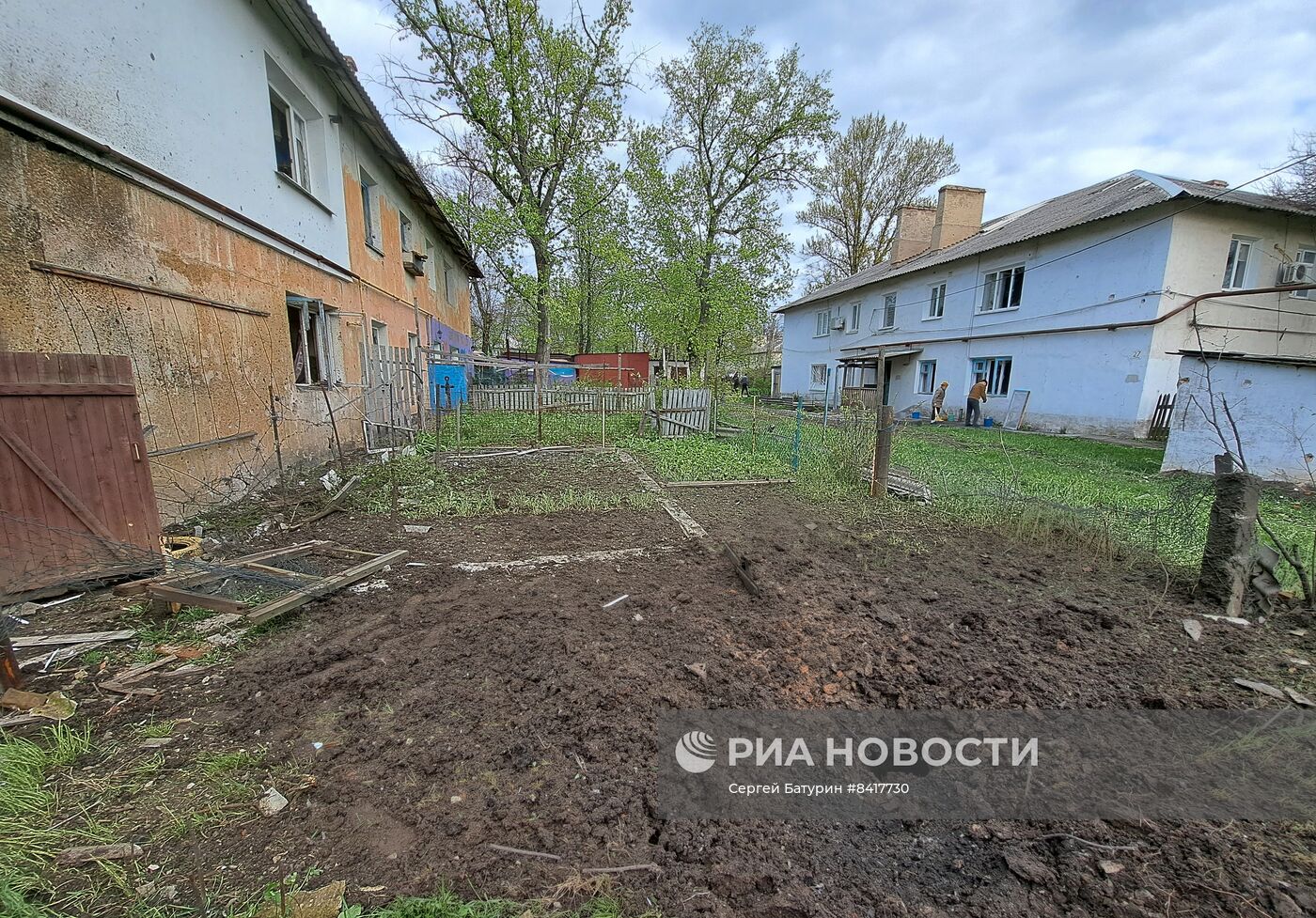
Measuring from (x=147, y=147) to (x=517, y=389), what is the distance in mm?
8121

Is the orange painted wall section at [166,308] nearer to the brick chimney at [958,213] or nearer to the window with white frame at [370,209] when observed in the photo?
the window with white frame at [370,209]

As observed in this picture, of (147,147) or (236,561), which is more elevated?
(147,147)

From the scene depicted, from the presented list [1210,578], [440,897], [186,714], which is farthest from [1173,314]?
[186,714]

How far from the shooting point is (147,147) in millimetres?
4402

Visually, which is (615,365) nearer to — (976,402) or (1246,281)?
(976,402)

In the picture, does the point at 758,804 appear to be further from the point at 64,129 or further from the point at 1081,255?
the point at 1081,255

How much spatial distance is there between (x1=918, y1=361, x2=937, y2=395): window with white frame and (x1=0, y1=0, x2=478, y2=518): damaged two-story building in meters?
17.8

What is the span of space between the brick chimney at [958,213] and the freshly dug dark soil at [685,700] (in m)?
18.5

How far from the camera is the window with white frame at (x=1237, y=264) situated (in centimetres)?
1146

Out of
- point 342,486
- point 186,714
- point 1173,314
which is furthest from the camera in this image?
point 1173,314

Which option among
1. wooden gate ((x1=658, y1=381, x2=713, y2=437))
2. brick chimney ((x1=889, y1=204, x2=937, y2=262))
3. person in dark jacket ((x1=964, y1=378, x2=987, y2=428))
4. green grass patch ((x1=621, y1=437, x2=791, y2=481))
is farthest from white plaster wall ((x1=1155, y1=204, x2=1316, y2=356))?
wooden gate ((x1=658, y1=381, x2=713, y2=437))

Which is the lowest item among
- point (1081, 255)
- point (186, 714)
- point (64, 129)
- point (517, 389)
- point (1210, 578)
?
point (186, 714)

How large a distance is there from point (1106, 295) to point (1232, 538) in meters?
12.2

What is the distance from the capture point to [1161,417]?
37.3 feet
